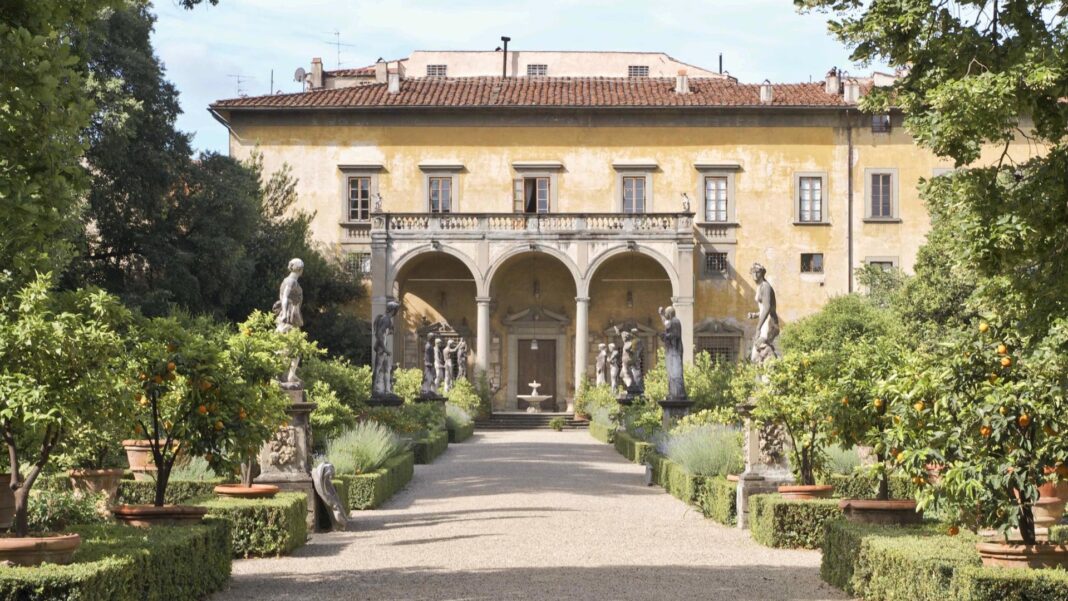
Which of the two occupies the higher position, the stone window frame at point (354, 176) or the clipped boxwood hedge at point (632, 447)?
the stone window frame at point (354, 176)

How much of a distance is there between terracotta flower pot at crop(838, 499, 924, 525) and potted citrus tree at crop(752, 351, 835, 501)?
1.64 m

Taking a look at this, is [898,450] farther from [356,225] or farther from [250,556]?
[356,225]

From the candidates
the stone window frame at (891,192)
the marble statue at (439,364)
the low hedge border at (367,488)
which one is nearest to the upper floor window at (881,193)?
the stone window frame at (891,192)

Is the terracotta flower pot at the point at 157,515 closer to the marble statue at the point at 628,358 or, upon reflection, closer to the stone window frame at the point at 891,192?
the marble statue at the point at 628,358

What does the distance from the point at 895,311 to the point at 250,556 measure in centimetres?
2305

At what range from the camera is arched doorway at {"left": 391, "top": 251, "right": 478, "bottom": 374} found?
43.4 m

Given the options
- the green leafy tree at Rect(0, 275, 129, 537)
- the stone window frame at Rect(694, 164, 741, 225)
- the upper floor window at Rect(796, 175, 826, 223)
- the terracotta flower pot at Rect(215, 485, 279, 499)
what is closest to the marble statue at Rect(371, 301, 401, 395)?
the terracotta flower pot at Rect(215, 485, 279, 499)

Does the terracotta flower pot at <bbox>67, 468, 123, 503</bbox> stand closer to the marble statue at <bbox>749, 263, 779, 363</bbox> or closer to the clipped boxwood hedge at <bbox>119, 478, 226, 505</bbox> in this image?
the clipped boxwood hedge at <bbox>119, 478, 226, 505</bbox>

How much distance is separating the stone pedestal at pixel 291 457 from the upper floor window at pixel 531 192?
30.5 meters

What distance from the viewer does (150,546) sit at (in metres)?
7.95

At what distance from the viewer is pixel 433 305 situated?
43906 millimetres

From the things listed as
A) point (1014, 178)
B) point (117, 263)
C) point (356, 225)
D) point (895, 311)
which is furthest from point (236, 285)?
point (1014, 178)

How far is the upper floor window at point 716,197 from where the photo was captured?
43.3 m

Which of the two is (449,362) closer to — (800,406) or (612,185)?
(612,185)
